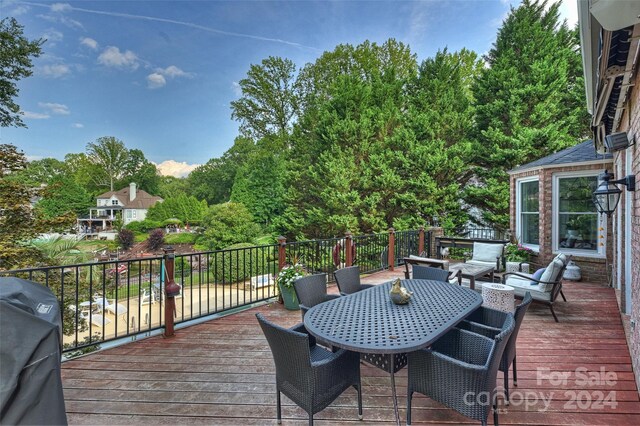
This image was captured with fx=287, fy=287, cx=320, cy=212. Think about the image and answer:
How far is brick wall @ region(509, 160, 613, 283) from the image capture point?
571 cm

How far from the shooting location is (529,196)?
7266mm

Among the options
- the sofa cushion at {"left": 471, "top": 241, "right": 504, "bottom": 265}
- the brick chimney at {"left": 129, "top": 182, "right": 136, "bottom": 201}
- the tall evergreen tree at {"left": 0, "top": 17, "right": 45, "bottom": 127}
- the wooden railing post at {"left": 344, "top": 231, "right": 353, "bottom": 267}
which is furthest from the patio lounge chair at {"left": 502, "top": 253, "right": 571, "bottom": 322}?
the brick chimney at {"left": 129, "top": 182, "right": 136, "bottom": 201}

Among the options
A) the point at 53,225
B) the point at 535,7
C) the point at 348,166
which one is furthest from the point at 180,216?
the point at 535,7

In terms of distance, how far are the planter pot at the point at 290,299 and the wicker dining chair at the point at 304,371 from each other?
236cm

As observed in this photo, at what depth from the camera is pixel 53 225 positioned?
599 cm

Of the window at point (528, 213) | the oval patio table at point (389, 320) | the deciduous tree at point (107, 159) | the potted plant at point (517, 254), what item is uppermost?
the deciduous tree at point (107, 159)

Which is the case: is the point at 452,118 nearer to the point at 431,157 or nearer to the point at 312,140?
the point at 431,157

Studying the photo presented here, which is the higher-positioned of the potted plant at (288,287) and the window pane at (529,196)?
the window pane at (529,196)

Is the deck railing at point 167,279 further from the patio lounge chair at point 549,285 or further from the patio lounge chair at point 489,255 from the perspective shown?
the patio lounge chair at point 549,285

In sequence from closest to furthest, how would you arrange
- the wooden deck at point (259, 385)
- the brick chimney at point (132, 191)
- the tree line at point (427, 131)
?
the wooden deck at point (259, 385), the tree line at point (427, 131), the brick chimney at point (132, 191)

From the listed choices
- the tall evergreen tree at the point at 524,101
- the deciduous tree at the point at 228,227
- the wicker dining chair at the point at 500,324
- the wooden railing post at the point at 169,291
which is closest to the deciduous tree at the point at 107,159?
the deciduous tree at the point at 228,227

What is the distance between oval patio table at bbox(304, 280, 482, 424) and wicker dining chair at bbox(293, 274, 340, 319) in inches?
14.2

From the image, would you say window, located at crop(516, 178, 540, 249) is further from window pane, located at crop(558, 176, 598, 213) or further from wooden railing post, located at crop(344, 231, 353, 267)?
wooden railing post, located at crop(344, 231, 353, 267)

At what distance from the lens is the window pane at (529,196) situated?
704 cm
